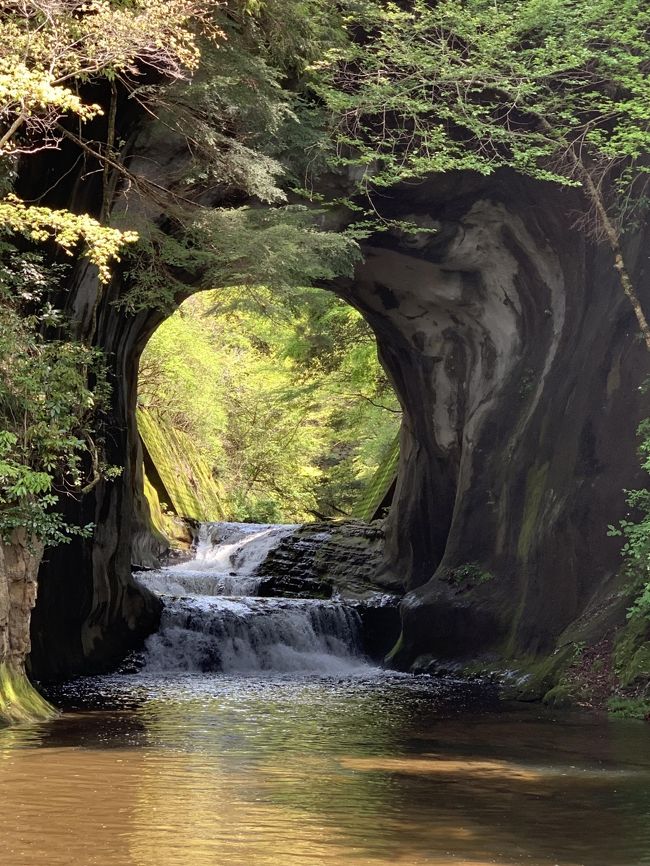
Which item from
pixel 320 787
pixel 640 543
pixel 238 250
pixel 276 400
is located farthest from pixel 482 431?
pixel 320 787

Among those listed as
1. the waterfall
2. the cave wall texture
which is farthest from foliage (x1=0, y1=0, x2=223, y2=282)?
the waterfall

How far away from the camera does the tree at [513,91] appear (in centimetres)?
1405

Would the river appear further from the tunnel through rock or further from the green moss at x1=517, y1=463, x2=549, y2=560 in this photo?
the green moss at x1=517, y1=463, x2=549, y2=560

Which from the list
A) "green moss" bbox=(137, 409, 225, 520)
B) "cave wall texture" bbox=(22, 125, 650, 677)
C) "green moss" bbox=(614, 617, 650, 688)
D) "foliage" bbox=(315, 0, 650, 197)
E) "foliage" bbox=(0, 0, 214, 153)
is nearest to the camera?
"foliage" bbox=(0, 0, 214, 153)

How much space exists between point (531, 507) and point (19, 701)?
930 centimetres

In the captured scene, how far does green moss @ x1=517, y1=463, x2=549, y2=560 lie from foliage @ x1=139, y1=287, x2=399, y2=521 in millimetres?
5274

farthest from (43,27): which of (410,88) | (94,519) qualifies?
(94,519)

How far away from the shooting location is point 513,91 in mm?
15461

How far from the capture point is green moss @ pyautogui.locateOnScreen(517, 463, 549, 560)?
55.7 ft

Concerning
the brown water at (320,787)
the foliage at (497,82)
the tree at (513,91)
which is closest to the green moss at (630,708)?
the brown water at (320,787)

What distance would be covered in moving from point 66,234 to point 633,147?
829 centimetres

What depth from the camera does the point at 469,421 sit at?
20.4m

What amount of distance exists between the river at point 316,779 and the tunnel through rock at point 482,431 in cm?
191

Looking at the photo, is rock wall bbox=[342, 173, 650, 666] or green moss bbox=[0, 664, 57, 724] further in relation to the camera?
rock wall bbox=[342, 173, 650, 666]
